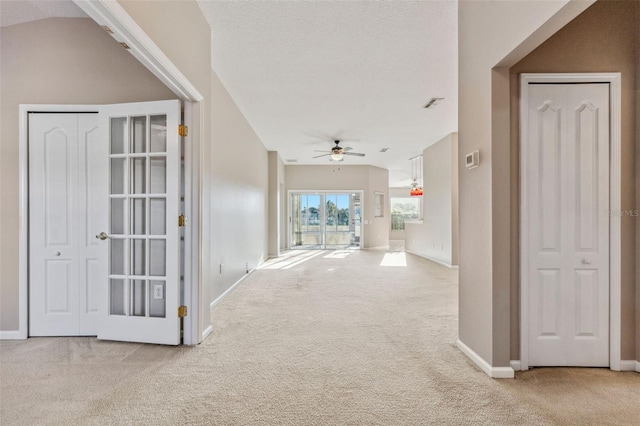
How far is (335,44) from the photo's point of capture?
3.16 m

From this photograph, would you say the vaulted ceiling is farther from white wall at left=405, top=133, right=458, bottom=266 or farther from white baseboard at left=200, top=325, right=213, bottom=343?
white baseboard at left=200, top=325, right=213, bottom=343

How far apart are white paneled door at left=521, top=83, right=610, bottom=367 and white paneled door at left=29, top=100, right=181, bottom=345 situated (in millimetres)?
2913

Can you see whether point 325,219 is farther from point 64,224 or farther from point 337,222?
point 64,224

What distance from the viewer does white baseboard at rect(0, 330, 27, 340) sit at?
2.74 meters

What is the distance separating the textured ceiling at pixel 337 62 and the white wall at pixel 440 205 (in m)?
0.95

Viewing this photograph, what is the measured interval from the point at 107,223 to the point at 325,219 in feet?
26.3

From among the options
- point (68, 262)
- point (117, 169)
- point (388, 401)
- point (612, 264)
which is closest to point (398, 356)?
point (388, 401)

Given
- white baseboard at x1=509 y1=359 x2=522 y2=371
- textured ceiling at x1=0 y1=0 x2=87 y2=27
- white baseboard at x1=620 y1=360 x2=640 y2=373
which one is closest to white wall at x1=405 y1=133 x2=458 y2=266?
white baseboard at x1=620 y1=360 x2=640 y2=373

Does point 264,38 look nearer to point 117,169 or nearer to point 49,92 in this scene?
point 117,169

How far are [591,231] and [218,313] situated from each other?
366cm

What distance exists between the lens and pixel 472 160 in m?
2.27

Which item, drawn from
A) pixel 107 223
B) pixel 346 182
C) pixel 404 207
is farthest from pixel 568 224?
pixel 404 207

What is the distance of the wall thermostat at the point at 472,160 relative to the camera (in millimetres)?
2230

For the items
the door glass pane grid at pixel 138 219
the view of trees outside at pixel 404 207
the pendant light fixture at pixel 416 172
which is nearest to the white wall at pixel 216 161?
the door glass pane grid at pixel 138 219
